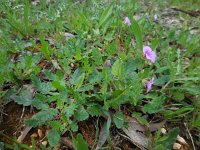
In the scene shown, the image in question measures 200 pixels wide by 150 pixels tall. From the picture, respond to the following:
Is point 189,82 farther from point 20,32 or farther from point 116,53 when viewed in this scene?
point 20,32

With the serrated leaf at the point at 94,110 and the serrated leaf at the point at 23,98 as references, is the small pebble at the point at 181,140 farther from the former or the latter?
the serrated leaf at the point at 23,98

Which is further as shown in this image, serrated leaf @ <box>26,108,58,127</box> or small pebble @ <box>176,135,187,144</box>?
small pebble @ <box>176,135,187,144</box>

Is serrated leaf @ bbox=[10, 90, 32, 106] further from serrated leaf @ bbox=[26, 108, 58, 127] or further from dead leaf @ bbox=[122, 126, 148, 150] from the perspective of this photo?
dead leaf @ bbox=[122, 126, 148, 150]

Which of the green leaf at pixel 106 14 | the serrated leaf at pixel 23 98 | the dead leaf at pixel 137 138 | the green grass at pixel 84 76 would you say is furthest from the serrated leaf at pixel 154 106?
the green leaf at pixel 106 14

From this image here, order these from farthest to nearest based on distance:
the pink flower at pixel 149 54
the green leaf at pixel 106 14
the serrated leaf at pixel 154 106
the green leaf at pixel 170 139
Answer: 1. the green leaf at pixel 106 14
2. the pink flower at pixel 149 54
3. the serrated leaf at pixel 154 106
4. the green leaf at pixel 170 139

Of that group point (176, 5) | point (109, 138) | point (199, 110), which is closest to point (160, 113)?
point (199, 110)

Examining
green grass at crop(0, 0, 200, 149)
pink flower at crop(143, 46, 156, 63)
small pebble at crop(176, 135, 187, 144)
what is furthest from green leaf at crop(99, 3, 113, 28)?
small pebble at crop(176, 135, 187, 144)

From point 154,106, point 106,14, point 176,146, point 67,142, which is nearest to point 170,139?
point 176,146

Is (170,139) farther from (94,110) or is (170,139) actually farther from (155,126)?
(94,110)
